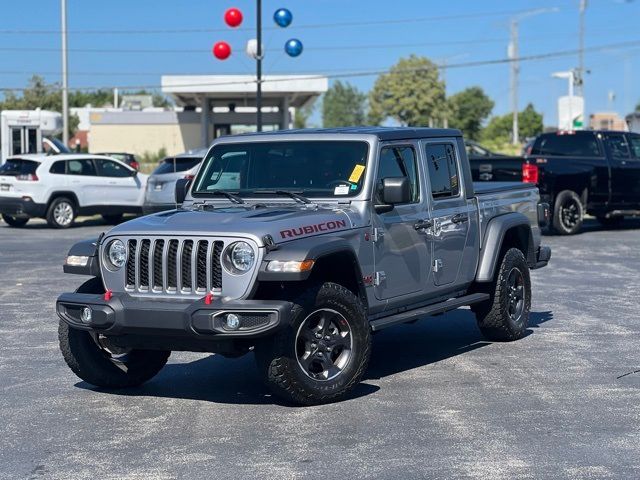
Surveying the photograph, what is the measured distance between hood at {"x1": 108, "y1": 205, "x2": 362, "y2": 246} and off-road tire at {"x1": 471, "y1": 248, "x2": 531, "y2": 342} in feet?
7.60

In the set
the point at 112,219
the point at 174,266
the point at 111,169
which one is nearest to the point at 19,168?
the point at 111,169

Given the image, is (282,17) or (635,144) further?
(282,17)

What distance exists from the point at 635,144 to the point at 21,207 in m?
13.2

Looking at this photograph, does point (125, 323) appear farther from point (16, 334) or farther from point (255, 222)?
point (16, 334)

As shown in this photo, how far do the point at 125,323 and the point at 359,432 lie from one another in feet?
5.65

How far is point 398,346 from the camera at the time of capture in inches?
400

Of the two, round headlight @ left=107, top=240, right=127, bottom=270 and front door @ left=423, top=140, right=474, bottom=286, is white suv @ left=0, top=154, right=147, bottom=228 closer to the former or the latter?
front door @ left=423, top=140, right=474, bottom=286

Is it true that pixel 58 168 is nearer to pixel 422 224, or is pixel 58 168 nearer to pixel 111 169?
pixel 111 169

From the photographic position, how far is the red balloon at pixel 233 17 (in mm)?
30953

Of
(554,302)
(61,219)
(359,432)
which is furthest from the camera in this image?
(61,219)

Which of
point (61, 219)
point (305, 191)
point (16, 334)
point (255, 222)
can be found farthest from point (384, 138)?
point (61, 219)

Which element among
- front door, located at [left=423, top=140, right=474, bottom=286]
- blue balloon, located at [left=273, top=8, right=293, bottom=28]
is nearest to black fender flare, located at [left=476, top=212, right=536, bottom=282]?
front door, located at [left=423, top=140, right=474, bottom=286]

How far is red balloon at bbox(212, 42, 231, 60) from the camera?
32.2 m

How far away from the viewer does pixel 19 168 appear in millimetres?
25094
